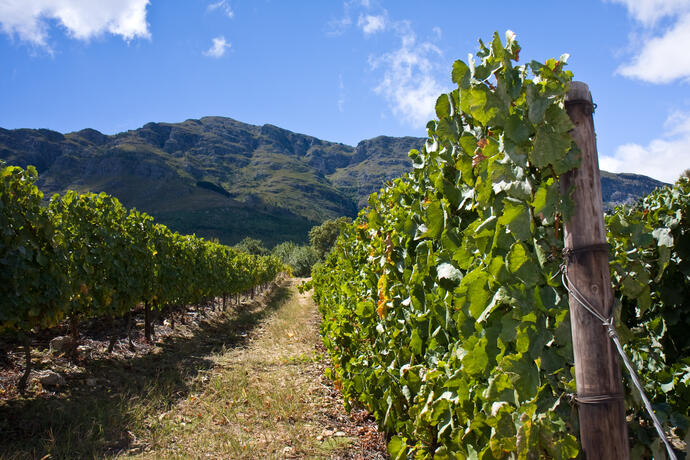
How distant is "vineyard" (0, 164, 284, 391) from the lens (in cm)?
→ 548

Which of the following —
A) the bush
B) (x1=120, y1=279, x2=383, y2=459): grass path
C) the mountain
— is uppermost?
the mountain

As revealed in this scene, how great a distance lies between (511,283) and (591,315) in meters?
0.36

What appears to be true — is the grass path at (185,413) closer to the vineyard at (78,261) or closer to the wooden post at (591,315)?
the vineyard at (78,261)

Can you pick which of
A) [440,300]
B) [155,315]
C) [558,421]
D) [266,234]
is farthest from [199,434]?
[266,234]

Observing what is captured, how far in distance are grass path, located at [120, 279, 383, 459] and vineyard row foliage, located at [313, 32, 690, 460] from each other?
156 centimetres

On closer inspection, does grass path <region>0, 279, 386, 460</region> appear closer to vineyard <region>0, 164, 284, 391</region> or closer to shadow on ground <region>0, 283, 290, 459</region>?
shadow on ground <region>0, 283, 290, 459</region>

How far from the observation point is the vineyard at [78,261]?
18.0 feet

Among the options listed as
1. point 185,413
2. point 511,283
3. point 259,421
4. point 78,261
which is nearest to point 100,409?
point 185,413

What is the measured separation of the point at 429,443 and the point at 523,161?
7.16ft

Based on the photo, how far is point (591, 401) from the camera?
4.63 ft

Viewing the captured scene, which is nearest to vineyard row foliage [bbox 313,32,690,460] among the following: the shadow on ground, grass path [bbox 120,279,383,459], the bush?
grass path [bbox 120,279,383,459]

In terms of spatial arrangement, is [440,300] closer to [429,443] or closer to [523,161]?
[429,443]

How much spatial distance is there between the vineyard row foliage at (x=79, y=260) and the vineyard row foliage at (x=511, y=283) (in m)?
5.35

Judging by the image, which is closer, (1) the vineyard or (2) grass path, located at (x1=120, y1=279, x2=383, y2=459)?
(2) grass path, located at (x1=120, y1=279, x2=383, y2=459)
